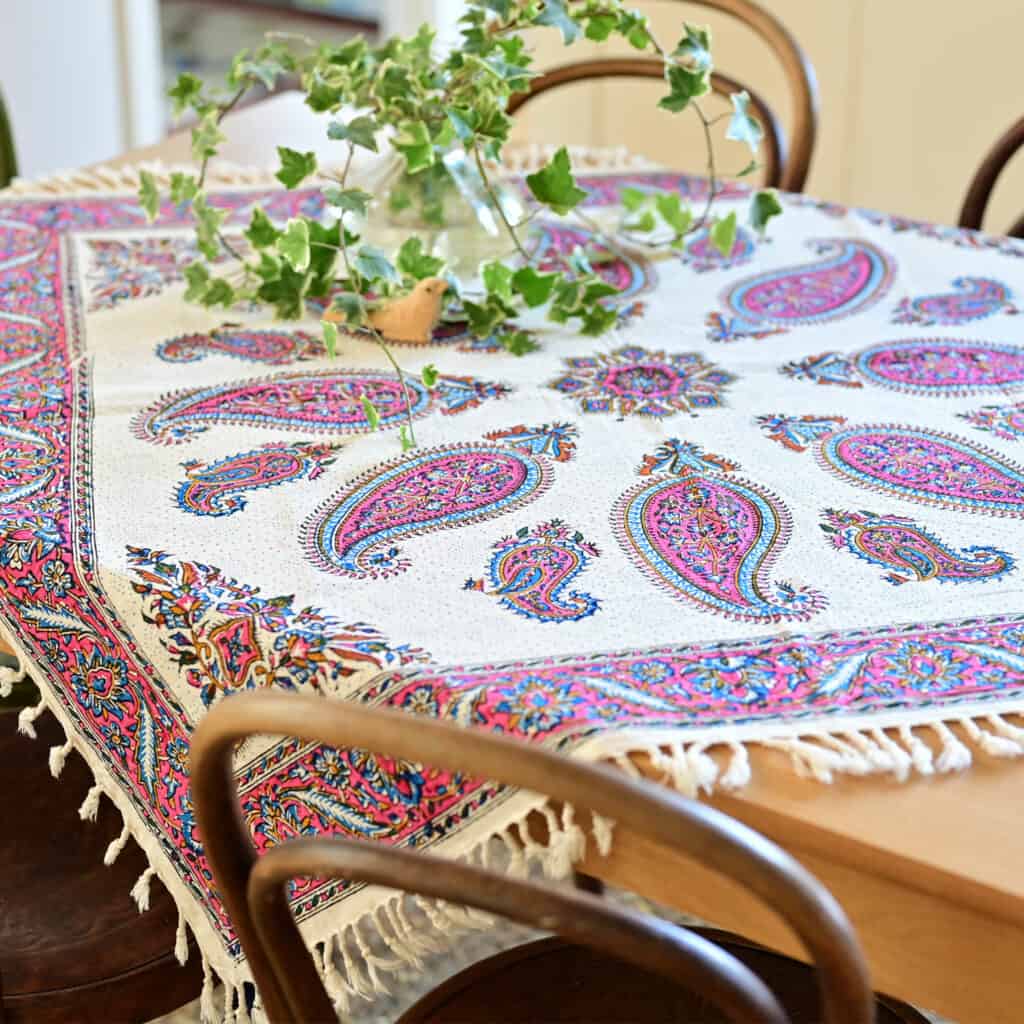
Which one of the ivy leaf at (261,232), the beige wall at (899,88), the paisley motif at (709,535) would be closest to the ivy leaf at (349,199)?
the ivy leaf at (261,232)

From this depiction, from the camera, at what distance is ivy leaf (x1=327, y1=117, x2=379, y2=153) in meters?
1.06

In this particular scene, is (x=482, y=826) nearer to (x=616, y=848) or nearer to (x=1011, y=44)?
(x=616, y=848)

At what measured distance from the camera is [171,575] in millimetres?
833

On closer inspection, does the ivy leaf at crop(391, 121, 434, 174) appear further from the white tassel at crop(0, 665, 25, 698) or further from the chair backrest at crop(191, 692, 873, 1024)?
the chair backrest at crop(191, 692, 873, 1024)

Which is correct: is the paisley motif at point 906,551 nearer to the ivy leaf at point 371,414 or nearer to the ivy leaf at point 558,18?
the ivy leaf at point 371,414

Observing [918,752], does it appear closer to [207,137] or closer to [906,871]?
[906,871]

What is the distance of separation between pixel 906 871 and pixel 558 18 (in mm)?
770

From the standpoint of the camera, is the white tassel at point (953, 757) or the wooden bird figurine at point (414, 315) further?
the wooden bird figurine at point (414, 315)

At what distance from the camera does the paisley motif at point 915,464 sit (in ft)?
3.03

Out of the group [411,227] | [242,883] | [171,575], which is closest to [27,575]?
[171,575]

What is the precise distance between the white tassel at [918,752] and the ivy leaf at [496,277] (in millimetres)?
622

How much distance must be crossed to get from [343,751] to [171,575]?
172 millimetres

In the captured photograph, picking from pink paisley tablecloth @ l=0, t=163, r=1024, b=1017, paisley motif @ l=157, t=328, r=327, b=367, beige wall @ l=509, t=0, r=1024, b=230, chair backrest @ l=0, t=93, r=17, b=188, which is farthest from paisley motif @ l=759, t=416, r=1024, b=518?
beige wall @ l=509, t=0, r=1024, b=230

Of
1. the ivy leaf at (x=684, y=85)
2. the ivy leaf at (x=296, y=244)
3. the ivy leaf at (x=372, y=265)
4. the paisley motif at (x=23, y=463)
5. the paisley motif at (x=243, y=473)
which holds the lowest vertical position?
the paisley motif at (x=23, y=463)
